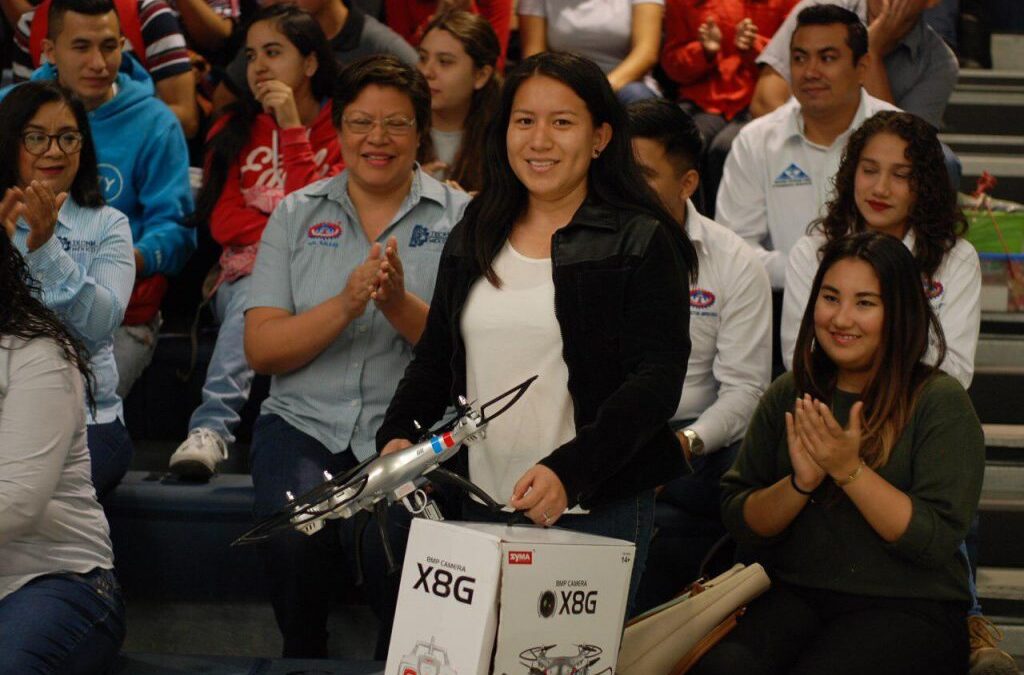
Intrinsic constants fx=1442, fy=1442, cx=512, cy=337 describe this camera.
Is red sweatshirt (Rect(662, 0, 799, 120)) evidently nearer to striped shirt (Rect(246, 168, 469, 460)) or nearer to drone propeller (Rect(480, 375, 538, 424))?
striped shirt (Rect(246, 168, 469, 460))

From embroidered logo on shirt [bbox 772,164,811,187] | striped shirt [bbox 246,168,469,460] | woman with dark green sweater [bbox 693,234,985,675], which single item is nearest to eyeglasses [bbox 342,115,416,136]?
striped shirt [bbox 246,168,469,460]

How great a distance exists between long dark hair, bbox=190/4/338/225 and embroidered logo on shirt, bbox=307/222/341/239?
0.87 m

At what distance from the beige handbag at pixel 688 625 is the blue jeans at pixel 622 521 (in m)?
0.18

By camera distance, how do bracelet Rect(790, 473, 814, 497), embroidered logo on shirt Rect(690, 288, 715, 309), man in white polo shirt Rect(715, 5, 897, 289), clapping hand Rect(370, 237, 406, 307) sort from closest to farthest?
bracelet Rect(790, 473, 814, 497) → clapping hand Rect(370, 237, 406, 307) → embroidered logo on shirt Rect(690, 288, 715, 309) → man in white polo shirt Rect(715, 5, 897, 289)

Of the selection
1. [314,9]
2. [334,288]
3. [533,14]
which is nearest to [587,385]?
[334,288]

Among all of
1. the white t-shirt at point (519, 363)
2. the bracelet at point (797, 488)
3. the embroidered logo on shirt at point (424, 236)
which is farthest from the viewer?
the embroidered logo on shirt at point (424, 236)

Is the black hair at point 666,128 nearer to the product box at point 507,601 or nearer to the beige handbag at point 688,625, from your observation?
the beige handbag at point 688,625

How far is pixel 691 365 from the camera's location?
138 inches

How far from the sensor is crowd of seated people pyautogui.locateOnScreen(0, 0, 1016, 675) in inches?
92.4

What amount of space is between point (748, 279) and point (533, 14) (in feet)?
6.57

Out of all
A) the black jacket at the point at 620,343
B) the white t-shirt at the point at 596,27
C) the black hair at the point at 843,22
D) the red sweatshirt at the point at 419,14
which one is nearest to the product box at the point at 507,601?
the black jacket at the point at 620,343

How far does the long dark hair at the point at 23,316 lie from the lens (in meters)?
2.48

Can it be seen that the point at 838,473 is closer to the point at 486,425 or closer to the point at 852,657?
the point at 852,657

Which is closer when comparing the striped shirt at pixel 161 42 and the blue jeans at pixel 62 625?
the blue jeans at pixel 62 625
